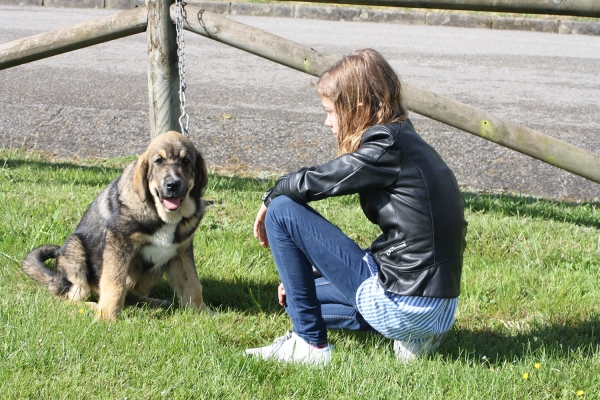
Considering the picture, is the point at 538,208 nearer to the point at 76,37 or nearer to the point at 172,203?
the point at 172,203

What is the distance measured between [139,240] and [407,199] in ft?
5.31

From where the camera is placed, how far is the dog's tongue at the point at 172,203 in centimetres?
378

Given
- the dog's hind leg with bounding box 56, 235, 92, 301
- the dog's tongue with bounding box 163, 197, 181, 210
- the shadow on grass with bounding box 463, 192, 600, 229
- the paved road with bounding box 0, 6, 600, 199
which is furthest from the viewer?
the paved road with bounding box 0, 6, 600, 199

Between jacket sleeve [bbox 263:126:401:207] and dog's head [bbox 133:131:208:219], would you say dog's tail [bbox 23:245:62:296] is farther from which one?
jacket sleeve [bbox 263:126:401:207]

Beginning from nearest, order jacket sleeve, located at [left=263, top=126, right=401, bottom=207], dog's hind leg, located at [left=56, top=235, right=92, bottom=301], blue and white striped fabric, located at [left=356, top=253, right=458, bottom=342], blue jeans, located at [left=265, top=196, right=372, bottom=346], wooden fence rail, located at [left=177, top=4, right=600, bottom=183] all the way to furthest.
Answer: jacket sleeve, located at [left=263, top=126, right=401, bottom=207] < blue and white striped fabric, located at [left=356, top=253, right=458, bottom=342] < blue jeans, located at [left=265, top=196, right=372, bottom=346] < dog's hind leg, located at [left=56, top=235, right=92, bottom=301] < wooden fence rail, located at [left=177, top=4, right=600, bottom=183]

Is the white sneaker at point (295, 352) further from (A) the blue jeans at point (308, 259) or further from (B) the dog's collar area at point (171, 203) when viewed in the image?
(B) the dog's collar area at point (171, 203)

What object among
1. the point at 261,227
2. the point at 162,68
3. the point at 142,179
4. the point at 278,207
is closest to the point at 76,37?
the point at 162,68

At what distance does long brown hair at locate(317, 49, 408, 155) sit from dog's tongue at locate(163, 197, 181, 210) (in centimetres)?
106

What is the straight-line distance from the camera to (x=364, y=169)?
307 cm

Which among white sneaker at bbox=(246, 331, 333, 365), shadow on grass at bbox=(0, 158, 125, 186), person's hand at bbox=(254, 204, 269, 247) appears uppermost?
person's hand at bbox=(254, 204, 269, 247)

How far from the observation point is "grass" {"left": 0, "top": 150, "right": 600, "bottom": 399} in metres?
3.08

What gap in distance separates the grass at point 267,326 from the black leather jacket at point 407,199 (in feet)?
1.53

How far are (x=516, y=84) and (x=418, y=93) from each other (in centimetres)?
542

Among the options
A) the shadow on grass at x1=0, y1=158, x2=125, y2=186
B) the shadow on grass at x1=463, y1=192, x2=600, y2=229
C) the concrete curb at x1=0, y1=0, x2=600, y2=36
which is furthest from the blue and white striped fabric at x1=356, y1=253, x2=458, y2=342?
the concrete curb at x1=0, y1=0, x2=600, y2=36
